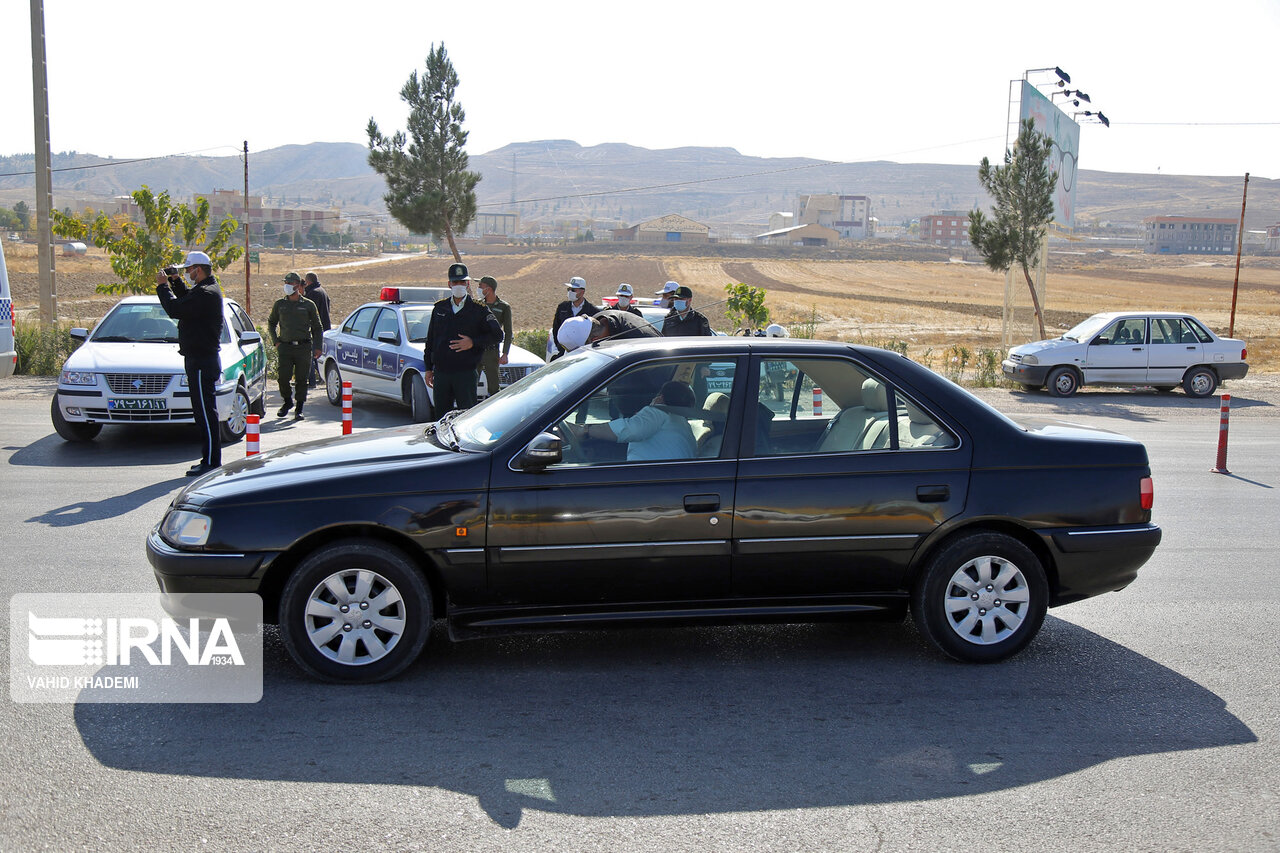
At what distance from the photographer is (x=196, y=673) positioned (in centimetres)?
505

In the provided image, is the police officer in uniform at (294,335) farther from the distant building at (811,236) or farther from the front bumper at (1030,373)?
the distant building at (811,236)

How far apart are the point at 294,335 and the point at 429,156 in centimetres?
1138

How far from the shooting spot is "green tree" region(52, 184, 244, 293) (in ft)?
63.0

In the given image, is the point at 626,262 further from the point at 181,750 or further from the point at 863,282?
the point at 181,750

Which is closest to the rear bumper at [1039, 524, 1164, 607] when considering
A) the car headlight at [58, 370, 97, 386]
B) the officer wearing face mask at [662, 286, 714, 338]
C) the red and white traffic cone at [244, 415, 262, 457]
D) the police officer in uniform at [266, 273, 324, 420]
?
the red and white traffic cone at [244, 415, 262, 457]

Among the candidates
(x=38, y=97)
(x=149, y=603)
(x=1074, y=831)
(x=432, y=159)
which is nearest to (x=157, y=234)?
(x=38, y=97)

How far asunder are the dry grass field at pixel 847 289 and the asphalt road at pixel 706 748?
22984 mm

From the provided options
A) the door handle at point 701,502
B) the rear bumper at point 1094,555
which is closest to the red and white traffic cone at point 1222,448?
the rear bumper at point 1094,555

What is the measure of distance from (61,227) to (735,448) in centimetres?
1757

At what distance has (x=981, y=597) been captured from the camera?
5332 millimetres

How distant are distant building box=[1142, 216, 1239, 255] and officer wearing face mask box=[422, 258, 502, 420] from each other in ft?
649

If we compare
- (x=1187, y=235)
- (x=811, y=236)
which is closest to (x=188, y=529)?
(x=811, y=236)

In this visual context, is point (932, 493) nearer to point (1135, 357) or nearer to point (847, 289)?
point (1135, 357)

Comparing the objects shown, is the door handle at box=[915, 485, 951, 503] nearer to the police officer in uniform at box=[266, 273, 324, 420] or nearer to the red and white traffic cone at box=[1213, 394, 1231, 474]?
the red and white traffic cone at box=[1213, 394, 1231, 474]
